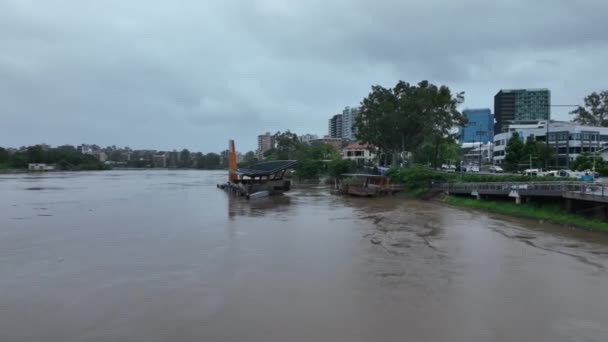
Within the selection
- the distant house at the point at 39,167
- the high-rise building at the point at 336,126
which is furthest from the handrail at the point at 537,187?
the high-rise building at the point at 336,126

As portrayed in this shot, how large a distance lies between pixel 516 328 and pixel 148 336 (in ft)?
25.4

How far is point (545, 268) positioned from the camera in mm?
13602

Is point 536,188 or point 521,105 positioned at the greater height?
point 521,105

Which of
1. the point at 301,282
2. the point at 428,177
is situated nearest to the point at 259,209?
the point at 428,177

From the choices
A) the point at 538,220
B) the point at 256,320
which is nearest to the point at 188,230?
the point at 256,320

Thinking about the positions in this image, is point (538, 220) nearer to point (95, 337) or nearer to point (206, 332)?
point (206, 332)

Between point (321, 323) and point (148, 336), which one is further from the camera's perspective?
point (321, 323)

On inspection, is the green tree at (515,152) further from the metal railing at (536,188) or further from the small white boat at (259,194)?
the small white boat at (259,194)

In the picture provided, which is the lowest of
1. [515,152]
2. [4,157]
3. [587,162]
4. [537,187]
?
[537,187]

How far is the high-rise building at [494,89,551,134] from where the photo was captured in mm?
126688

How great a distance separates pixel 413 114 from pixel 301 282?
37364 millimetres

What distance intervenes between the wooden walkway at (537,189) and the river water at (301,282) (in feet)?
6.99

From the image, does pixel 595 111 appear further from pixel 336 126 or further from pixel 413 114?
pixel 336 126

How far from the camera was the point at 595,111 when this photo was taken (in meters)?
68.1
